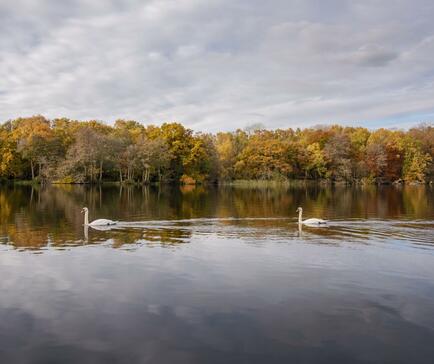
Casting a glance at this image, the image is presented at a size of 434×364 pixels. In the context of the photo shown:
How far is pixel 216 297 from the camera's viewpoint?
10.9m

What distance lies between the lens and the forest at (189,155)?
79.8 metres

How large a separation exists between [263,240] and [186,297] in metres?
8.80

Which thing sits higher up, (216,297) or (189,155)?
(189,155)

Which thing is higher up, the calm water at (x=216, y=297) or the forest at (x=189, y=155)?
the forest at (x=189, y=155)

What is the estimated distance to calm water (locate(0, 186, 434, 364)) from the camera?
7.96 meters

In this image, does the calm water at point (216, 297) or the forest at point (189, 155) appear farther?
the forest at point (189, 155)

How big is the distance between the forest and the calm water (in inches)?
2457

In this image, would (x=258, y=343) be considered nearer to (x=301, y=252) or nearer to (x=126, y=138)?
(x=301, y=252)

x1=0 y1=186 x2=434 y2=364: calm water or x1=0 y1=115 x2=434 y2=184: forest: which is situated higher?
x1=0 y1=115 x2=434 y2=184: forest

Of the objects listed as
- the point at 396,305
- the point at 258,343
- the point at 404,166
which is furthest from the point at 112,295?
the point at 404,166

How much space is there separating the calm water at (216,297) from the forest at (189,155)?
6241 cm

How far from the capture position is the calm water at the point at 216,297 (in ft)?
26.1

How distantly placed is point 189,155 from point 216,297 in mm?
80085

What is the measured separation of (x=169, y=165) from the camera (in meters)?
90.2
